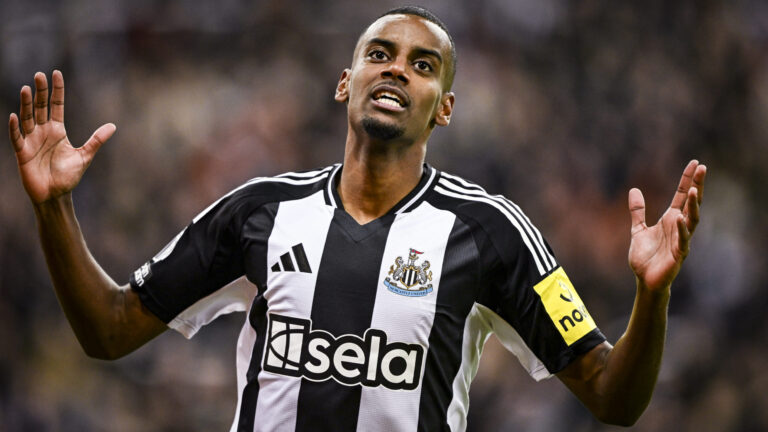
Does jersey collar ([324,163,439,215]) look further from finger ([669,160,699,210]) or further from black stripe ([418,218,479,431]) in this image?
finger ([669,160,699,210])

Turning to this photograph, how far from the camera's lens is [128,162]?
7.53 m

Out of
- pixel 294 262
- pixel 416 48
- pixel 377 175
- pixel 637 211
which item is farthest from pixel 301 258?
pixel 637 211

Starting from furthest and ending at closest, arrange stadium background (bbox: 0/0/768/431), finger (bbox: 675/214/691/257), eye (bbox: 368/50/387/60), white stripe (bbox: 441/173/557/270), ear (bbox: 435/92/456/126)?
stadium background (bbox: 0/0/768/431) < ear (bbox: 435/92/456/126) < eye (bbox: 368/50/387/60) < white stripe (bbox: 441/173/557/270) < finger (bbox: 675/214/691/257)

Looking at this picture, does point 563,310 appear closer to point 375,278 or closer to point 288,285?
point 375,278

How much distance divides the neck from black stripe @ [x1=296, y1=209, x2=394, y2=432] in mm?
73

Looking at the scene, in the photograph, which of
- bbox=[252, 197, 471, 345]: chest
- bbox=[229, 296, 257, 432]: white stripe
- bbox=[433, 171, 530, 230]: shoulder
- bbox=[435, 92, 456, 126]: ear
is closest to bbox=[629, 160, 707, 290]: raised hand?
bbox=[433, 171, 530, 230]: shoulder

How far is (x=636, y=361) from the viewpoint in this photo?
2.73 meters

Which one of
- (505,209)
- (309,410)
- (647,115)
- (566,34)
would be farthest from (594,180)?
(309,410)

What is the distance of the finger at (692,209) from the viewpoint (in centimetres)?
260

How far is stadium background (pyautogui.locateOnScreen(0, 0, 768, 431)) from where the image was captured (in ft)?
21.3

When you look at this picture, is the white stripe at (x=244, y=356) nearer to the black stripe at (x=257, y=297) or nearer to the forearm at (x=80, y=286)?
the black stripe at (x=257, y=297)

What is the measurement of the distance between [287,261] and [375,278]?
283mm

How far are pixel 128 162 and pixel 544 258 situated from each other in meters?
5.26

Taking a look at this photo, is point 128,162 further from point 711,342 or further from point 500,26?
point 711,342
